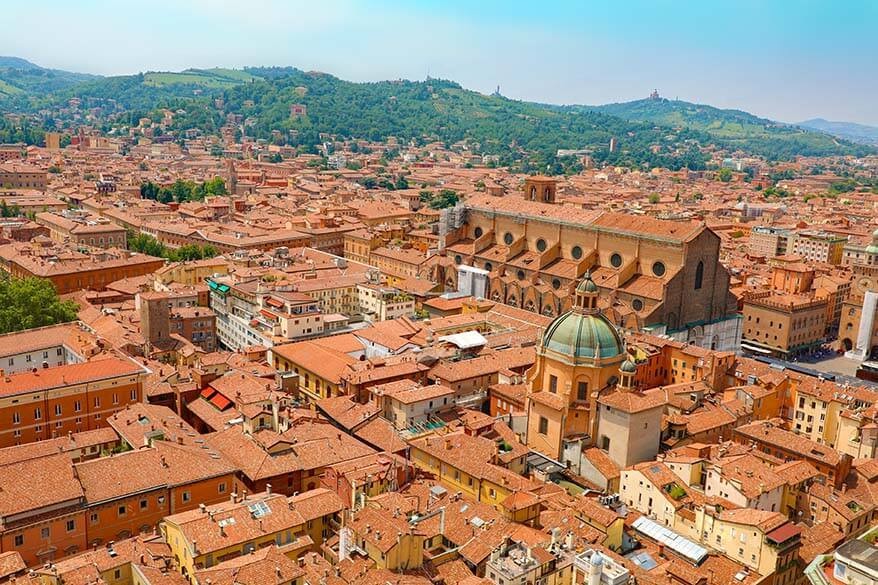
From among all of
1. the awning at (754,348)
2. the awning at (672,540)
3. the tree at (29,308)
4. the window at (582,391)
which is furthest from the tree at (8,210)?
the awning at (672,540)

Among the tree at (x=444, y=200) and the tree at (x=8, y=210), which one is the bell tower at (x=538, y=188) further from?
the tree at (x=8, y=210)

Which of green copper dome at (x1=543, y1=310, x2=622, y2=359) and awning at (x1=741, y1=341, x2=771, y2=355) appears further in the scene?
awning at (x1=741, y1=341, x2=771, y2=355)

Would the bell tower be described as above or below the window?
above

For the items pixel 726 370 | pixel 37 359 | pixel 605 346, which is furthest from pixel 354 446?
pixel 726 370

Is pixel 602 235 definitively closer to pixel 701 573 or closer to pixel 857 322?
pixel 857 322

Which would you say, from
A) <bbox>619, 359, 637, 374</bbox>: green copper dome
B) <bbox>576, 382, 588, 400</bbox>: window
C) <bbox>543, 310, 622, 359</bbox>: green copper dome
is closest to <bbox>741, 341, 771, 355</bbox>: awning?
<bbox>543, 310, 622, 359</bbox>: green copper dome

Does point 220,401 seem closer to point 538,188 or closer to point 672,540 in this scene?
point 672,540

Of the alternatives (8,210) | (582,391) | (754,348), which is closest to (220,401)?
(582,391)

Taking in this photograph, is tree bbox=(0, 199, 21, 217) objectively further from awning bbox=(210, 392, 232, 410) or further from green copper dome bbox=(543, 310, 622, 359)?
green copper dome bbox=(543, 310, 622, 359)
